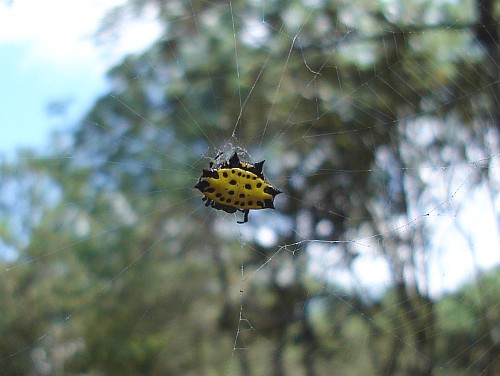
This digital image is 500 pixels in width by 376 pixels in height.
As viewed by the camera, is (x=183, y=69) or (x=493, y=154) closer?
(x=493, y=154)

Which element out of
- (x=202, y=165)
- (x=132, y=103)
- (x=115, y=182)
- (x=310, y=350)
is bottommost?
(x=310, y=350)

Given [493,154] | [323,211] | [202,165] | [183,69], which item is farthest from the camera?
[323,211]

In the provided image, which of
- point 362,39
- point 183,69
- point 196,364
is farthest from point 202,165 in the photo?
point 196,364

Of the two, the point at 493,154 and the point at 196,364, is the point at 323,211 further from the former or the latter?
the point at 196,364

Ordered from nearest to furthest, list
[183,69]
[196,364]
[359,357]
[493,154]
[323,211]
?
[493,154]
[183,69]
[323,211]
[359,357]
[196,364]

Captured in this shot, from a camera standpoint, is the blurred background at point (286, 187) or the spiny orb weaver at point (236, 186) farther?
the blurred background at point (286, 187)

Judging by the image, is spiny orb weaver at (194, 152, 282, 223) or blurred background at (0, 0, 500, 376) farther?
blurred background at (0, 0, 500, 376)

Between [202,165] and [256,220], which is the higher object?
[256,220]

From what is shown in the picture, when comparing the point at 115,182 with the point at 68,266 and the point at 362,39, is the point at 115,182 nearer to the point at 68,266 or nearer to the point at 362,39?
the point at 68,266
